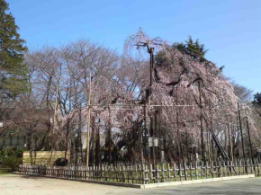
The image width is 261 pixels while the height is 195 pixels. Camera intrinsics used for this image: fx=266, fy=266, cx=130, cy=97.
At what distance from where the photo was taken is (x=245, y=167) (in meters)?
14.1

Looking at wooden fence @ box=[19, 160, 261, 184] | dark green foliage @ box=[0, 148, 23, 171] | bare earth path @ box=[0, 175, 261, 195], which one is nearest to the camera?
bare earth path @ box=[0, 175, 261, 195]

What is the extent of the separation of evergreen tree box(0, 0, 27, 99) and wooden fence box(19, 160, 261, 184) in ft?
38.0

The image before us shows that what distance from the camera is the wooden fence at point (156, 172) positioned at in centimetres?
1097

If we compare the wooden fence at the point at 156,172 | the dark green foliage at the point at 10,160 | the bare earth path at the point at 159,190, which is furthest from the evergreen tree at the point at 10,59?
A: the bare earth path at the point at 159,190

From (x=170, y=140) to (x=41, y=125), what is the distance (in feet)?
45.4

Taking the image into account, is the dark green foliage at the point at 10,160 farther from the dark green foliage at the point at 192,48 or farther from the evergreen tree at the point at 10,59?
the dark green foliage at the point at 192,48

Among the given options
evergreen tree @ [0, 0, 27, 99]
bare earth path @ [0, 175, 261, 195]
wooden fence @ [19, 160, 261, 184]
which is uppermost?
evergreen tree @ [0, 0, 27, 99]

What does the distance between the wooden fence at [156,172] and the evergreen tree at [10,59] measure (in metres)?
11.6

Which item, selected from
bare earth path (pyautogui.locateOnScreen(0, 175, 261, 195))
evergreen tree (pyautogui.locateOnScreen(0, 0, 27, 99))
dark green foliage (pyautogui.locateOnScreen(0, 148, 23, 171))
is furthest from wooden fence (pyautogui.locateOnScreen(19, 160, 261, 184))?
evergreen tree (pyautogui.locateOnScreen(0, 0, 27, 99))

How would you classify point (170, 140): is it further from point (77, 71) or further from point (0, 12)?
point (0, 12)

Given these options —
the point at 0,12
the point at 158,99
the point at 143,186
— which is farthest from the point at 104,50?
the point at 143,186

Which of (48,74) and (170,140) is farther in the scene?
(48,74)

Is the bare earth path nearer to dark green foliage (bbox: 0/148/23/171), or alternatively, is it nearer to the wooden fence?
the wooden fence

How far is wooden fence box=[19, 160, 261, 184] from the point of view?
1097 cm
